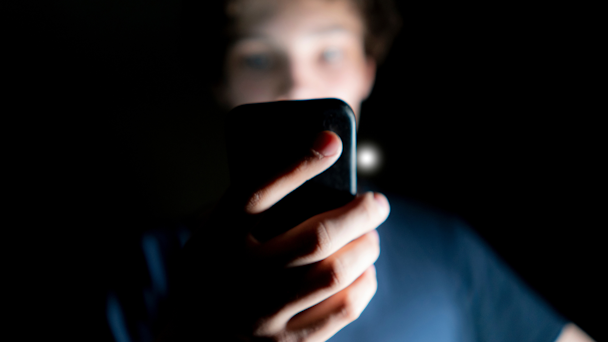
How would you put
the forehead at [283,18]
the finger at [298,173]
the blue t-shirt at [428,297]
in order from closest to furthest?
Result: the finger at [298,173] → the blue t-shirt at [428,297] → the forehead at [283,18]

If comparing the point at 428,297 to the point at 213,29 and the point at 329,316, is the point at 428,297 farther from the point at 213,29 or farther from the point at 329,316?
the point at 213,29

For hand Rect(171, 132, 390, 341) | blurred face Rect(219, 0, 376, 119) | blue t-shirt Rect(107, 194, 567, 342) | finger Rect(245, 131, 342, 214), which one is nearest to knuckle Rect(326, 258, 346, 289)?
hand Rect(171, 132, 390, 341)

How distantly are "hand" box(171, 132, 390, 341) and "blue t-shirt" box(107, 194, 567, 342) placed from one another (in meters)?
0.32

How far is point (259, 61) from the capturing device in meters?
0.87

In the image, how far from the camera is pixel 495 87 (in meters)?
0.86

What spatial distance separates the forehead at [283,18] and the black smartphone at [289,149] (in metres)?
0.53

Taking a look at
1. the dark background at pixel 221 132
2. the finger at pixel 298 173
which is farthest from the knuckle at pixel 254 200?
the dark background at pixel 221 132

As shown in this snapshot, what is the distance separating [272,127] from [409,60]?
81cm

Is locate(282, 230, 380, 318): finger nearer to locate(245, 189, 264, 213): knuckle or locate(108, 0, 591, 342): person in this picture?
locate(108, 0, 591, 342): person

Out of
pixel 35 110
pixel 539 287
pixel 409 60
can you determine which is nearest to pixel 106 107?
pixel 35 110

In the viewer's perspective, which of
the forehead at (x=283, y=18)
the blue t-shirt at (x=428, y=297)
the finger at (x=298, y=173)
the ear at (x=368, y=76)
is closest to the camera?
the finger at (x=298, y=173)

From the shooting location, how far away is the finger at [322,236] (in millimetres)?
371

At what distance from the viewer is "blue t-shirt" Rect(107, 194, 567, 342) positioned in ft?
2.29

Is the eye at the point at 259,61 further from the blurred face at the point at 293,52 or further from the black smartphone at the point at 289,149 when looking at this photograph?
the black smartphone at the point at 289,149
